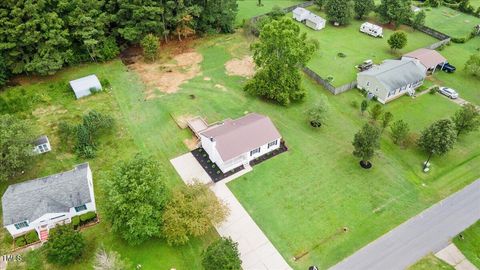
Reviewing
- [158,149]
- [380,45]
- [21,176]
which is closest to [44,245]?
[21,176]

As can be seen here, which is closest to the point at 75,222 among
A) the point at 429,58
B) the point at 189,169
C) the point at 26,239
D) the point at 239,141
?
the point at 26,239

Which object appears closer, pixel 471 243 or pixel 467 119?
pixel 471 243

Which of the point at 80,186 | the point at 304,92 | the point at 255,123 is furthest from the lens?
the point at 304,92

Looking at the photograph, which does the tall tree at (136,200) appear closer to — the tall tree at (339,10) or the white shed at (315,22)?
the white shed at (315,22)

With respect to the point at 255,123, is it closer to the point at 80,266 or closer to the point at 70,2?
the point at 80,266

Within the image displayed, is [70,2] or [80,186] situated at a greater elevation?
[70,2]

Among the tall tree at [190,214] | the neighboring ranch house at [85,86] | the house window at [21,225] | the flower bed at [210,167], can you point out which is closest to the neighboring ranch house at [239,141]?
the flower bed at [210,167]

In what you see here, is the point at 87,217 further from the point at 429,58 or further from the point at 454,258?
the point at 429,58
